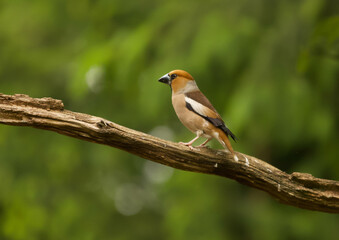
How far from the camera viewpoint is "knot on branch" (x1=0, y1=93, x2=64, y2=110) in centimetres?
A: 404

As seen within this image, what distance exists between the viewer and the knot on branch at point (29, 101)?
4043 mm

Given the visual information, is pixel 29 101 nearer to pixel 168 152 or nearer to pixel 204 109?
pixel 168 152

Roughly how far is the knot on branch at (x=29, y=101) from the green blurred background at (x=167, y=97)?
7.40 ft

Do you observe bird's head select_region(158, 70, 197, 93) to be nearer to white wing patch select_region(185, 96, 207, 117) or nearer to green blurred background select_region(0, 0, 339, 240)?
white wing patch select_region(185, 96, 207, 117)

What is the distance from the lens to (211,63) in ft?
24.1

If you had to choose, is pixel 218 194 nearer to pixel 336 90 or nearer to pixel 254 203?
pixel 254 203

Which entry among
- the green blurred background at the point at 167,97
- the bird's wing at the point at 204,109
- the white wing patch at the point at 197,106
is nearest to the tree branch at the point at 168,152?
the bird's wing at the point at 204,109

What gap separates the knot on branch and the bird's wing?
132cm

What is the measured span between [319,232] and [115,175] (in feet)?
20.8

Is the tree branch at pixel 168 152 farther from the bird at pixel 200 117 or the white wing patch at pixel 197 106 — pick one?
the white wing patch at pixel 197 106

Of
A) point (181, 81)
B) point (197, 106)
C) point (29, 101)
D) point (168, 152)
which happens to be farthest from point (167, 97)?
point (29, 101)

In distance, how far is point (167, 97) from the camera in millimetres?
7551

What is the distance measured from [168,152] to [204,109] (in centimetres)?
63

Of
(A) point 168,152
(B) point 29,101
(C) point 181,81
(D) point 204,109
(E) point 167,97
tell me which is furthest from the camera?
(E) point 167,97
